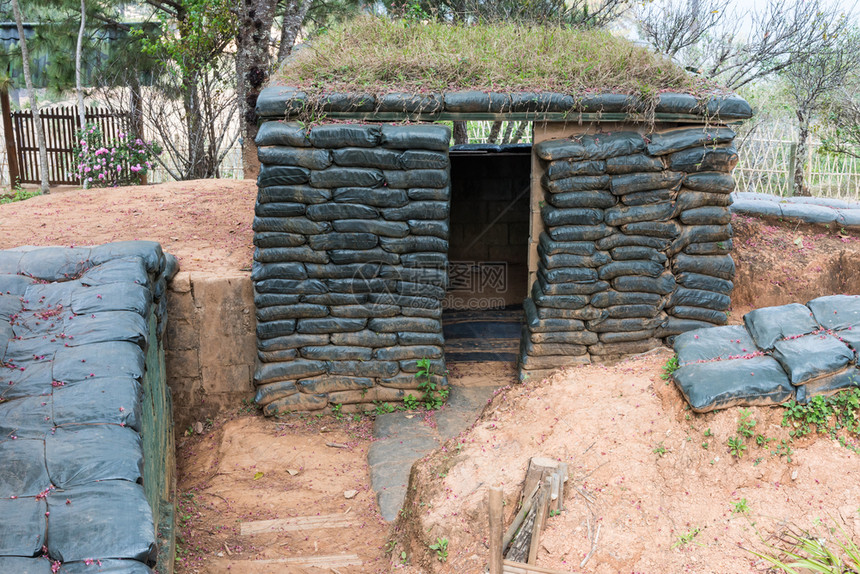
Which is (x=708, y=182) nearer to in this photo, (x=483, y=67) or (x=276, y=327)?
(x=483, y=67)

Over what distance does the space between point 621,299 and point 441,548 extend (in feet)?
8.95

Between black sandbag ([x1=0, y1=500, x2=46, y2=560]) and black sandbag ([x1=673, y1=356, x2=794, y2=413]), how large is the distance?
8.88ft

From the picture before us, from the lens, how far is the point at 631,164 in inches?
201

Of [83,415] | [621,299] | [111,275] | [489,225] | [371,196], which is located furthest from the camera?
[489,225]

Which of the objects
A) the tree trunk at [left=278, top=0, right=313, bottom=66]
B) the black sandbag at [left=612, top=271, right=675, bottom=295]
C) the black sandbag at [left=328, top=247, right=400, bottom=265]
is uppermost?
the tree trunk at [left=278, top=0, right=313, bottom=66]

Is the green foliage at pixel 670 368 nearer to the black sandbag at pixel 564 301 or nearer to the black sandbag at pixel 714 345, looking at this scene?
the black sandbag at pixel 714 345

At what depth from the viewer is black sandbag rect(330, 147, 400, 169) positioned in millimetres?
4953

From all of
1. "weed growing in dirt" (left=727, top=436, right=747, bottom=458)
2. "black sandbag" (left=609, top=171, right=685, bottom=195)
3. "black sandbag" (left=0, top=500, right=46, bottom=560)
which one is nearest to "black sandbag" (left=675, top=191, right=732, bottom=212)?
"black sandbag" (left=609, top=171, right=685, bottom=195)

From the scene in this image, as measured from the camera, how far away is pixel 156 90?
11.8m

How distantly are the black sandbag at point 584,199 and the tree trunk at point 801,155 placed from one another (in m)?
6.94

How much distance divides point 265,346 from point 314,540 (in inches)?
63.8

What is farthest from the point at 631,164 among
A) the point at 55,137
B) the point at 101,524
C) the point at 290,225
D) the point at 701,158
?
the point at 55,137

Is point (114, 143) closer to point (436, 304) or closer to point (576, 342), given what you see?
point (436, 304)

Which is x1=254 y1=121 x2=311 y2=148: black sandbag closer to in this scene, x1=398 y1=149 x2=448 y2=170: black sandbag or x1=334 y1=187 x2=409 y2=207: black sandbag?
x1=334 y1=187 x2=409 y2=207: black sandbag
